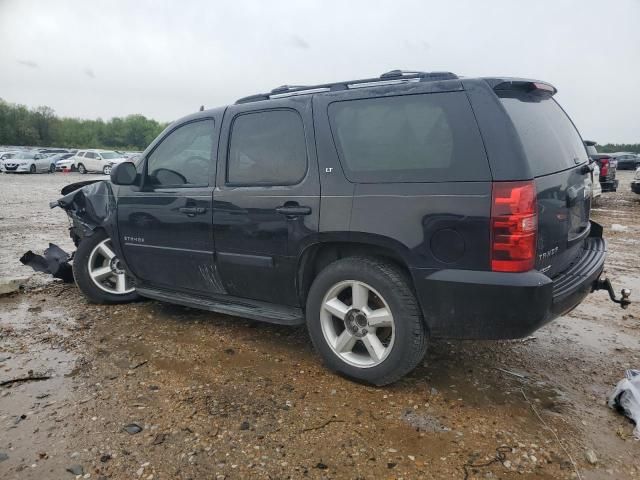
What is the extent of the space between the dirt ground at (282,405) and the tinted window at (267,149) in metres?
1.33

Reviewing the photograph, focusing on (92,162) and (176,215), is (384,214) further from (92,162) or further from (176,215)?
(92,162)

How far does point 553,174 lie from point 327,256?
1.49 m

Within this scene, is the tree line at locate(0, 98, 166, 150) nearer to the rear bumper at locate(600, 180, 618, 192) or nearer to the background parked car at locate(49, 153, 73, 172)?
the background parked car at locate(49, 153, 73, 172)

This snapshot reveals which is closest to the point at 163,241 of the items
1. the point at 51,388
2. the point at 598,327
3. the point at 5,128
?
the point at 51,388

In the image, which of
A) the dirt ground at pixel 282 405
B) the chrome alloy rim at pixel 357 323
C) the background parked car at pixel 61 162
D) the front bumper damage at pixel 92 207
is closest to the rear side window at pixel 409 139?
the chrome alloy rim at pixel 357 323

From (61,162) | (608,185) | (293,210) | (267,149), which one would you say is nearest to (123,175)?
(267,149)

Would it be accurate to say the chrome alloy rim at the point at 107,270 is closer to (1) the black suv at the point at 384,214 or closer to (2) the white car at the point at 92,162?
(1) the black suv at the point at 384,214

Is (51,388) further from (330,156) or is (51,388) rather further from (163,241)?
(330,156)

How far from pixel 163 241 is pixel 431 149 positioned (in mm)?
2394

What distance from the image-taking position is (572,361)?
11.8ft

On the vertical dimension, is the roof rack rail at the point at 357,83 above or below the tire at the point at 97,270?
above

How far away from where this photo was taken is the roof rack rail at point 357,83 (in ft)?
9.92

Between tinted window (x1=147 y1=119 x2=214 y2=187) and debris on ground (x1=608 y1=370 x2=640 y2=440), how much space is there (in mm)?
3122

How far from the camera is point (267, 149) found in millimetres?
3594
